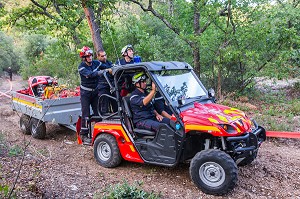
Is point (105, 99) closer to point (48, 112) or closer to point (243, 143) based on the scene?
point (48, 112)

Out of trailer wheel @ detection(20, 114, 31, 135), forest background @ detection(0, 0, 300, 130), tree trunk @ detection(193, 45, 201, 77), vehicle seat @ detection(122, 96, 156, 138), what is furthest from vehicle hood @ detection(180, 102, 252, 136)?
tree trunk @ detection(193, 45, 201, 77)

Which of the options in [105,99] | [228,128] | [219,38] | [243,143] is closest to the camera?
[228,128]

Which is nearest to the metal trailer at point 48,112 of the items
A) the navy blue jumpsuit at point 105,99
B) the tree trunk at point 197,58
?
the navy blue jumpsuit at point 105,99

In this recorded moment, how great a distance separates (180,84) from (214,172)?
65.3 inches

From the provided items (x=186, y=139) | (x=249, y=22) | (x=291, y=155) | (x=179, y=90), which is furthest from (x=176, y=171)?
(x=249, y=22)

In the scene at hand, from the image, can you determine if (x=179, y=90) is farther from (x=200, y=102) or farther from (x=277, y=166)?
(x=277, y=166)

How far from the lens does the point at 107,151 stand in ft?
19.4

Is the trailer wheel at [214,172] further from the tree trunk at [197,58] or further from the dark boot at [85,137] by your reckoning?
the tree trunk at [197,58]

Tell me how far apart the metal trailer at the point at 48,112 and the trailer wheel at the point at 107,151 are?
1747 millimetres

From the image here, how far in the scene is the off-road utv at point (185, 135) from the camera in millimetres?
4531

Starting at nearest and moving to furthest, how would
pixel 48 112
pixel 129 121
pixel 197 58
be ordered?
1. pixel 129 121
2. pixel 48 112
3. pixel 197 58

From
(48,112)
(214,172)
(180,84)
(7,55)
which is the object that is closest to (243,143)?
(214,172)

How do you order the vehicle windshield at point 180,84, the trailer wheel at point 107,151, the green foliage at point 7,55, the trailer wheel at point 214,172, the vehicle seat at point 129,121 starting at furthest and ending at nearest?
the green foliage at point 7,55 < the trailer wheel at point 107,151 < the vehicle seat at point 129,121 < the vehicle windshield at point 180,84 < the trailer wheel at point 214,172

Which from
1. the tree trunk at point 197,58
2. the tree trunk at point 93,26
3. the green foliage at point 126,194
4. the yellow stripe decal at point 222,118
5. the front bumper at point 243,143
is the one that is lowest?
the green foliage at point 126,194
